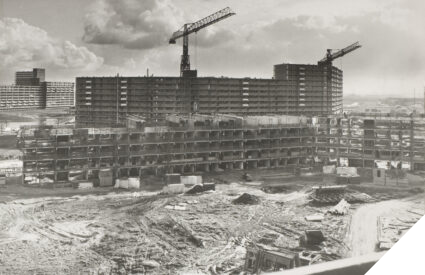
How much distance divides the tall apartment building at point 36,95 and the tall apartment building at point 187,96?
243 centimetres

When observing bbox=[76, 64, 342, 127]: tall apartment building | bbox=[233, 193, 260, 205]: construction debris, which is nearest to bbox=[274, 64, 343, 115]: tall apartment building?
bbox=[76, 64, 342, 127]: tall apartment building

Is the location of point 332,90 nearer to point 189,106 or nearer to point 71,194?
point 189,106

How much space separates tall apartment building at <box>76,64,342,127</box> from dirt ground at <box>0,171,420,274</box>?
1432 cm

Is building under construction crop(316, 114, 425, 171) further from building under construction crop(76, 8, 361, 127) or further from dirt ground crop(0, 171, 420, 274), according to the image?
building under construction crop(76, 8, 361, 127)

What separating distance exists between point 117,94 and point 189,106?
501 cm

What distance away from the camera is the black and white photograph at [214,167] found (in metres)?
8.84

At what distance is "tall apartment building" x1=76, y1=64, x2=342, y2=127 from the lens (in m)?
28.5

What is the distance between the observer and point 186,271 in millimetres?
8586

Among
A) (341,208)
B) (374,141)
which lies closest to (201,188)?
(341,208)

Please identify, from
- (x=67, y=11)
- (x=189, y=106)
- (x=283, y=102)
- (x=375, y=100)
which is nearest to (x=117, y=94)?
(x=189, y=106)

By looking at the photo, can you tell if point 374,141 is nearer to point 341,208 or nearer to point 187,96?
point 341,208

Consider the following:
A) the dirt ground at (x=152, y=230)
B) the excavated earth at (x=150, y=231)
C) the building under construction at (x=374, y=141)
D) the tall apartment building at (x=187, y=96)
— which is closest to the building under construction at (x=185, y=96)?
the tall apartment building at (x=187, y=96)

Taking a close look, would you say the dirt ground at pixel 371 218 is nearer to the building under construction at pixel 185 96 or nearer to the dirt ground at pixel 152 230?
the dirt ground at pixel 152 230

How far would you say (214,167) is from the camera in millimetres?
18219
